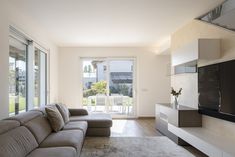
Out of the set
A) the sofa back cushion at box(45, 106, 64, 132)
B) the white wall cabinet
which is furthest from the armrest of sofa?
the white wall cabinet

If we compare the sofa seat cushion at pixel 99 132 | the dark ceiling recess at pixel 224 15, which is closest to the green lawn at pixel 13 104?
the sofa seat cushion at pixel 99 132

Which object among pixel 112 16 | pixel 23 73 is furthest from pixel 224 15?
pixel 23 73

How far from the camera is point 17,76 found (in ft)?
14.2

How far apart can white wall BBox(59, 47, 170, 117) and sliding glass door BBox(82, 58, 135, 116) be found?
225 millimetres

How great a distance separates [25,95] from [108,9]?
2580 mm

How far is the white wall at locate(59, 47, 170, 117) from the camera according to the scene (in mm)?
7770

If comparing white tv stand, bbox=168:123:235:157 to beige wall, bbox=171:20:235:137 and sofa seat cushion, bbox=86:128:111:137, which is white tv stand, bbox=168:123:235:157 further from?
sofa seat cushion, bbox=86:128:111:137

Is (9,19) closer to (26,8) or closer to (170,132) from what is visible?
(26,8)

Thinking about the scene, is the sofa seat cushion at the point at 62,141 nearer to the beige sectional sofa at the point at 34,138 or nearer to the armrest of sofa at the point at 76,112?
the beige sectional sofa at the point at 34,138

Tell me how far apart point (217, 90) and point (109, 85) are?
186 inches

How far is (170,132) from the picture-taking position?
4707mm

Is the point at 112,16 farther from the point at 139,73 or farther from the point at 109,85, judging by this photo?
the point at 109,85

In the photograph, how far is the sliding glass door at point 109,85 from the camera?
788cm

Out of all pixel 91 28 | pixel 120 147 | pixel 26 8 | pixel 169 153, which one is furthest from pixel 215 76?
pixel 26 8
